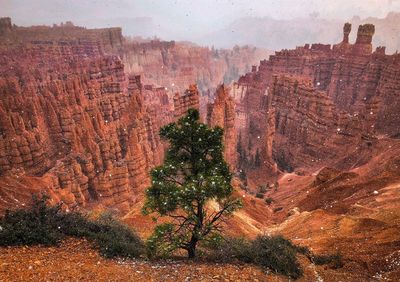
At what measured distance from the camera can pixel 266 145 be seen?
209 feet

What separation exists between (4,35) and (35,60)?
98.5 feet

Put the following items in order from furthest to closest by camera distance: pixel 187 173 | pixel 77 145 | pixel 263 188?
pixel 263 188 → pixel 77 145 → pixel 187 173

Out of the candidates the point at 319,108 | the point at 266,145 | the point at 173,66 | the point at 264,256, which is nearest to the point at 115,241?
the point at 264,256

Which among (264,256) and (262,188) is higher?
(264,256)

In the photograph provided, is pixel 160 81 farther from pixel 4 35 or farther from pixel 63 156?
pixel 63 156

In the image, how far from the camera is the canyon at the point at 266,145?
2788 cm

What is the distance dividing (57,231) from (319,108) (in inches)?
2291

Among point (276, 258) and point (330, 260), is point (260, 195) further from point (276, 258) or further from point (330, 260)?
point (276, 258)

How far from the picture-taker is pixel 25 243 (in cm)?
1380

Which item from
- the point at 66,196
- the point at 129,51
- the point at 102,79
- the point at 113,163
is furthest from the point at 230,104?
the point at 129,51

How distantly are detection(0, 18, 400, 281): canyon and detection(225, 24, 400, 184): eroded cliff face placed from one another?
0.28 meters

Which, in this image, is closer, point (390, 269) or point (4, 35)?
point (390, 269)

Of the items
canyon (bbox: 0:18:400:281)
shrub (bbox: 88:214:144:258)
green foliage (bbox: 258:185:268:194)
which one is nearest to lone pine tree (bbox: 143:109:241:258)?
shrub (bbox: 88:214:144:258)

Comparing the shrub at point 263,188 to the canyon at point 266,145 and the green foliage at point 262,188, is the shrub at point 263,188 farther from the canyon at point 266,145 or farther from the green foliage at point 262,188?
the canyon at point 266,145
